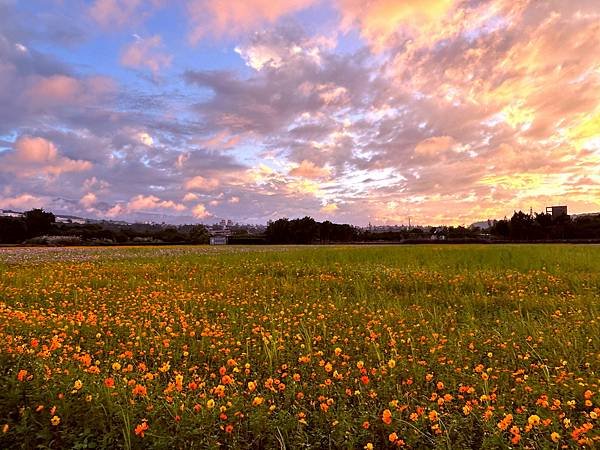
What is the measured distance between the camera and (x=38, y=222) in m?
47.8

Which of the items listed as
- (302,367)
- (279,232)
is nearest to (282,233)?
(279,232)

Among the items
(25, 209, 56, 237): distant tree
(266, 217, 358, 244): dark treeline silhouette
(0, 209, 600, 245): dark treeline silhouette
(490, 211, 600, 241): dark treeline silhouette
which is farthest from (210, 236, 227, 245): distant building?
(490, 211, 600, 241): dark treeline silhouette

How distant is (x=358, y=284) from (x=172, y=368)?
634cm

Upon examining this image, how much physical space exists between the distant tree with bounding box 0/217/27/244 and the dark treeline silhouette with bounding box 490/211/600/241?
58834 mm

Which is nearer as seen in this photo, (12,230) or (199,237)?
(12,230)

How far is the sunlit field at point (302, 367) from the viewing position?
285cm

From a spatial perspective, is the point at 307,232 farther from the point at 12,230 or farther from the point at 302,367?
the point at 302,367

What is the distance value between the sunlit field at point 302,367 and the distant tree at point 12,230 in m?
41.7

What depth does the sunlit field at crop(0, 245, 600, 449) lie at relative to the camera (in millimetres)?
2852

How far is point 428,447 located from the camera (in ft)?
9.00

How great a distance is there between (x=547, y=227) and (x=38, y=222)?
63.9 meters

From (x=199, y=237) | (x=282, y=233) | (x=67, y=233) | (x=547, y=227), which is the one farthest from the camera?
(x=282, y=233)

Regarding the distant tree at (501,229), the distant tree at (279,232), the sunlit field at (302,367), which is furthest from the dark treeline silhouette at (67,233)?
the distant tree at (501,229)

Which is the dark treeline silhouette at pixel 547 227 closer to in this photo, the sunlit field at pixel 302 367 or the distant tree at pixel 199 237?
the distant tree at pixel 199 237
